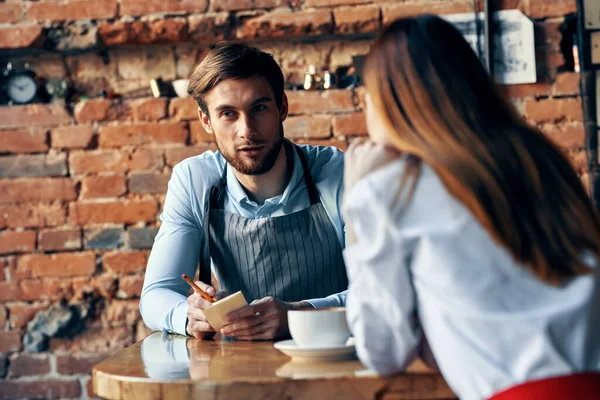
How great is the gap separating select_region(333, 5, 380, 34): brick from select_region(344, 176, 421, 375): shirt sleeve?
169 centimetres

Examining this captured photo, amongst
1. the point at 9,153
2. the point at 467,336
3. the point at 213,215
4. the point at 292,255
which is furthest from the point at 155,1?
the point at 467,336

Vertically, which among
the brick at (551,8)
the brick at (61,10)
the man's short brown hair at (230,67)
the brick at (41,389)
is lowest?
the brick at (41,389)

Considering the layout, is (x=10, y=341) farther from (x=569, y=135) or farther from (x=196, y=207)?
(x=569, y=135)

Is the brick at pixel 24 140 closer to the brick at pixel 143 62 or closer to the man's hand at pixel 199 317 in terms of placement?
the brick at pixel 143 62

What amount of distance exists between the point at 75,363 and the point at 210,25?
A: 4.22 ft

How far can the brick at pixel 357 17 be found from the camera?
8.57ft

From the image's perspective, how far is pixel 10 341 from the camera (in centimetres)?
272

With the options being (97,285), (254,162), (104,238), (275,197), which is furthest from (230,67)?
(97,285)

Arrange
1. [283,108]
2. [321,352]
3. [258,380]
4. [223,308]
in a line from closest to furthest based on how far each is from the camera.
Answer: [258,380], [321,352], [223,308], [283,108]

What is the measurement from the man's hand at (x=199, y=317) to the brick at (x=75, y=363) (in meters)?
1.27

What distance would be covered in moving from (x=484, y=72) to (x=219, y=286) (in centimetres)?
114

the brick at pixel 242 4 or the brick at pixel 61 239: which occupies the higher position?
the brick at pixel 242 4

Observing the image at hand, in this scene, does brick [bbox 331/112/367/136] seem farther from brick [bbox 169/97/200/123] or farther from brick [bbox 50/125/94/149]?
brick [bbox 50/125/94/149]

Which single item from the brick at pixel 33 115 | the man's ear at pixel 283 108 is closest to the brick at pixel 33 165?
the brick at pixel 33 115
